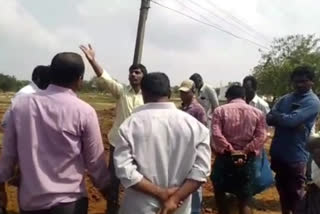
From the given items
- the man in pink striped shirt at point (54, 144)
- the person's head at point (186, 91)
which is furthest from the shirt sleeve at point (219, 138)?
the man in pink striped shirt at point (54, 144)

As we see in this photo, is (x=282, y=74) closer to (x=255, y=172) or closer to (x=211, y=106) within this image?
(x=211, y=106)

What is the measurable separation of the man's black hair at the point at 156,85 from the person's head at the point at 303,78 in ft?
7.70

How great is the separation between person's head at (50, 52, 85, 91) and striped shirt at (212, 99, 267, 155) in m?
2.21

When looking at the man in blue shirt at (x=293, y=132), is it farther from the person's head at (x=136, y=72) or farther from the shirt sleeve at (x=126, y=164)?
the shirt sleeve at (x=126, y=164)

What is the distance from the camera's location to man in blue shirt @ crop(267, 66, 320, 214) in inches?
211

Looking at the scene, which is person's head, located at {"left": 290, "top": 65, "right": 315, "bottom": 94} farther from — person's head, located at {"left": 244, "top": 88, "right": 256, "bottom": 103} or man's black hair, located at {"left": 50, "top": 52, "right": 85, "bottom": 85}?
man's black hair, located at {"left": 50, "top": 52, "right": 85, "bottom": 85}

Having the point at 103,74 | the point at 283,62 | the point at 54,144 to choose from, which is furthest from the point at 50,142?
the point at 283,62

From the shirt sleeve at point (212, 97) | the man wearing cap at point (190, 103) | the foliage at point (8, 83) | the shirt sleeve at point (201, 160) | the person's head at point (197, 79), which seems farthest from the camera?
the foliage at point (8, 83)

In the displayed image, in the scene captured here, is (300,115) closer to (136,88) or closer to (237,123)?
(237,123)

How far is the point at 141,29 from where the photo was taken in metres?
9.23

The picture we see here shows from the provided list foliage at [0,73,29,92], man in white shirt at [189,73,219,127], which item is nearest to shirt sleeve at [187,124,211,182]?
man in white shirt at [189,73,219,127]

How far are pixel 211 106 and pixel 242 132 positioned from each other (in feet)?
8.30

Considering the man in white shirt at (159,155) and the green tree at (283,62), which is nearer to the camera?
the man in white shirt at (159,155)

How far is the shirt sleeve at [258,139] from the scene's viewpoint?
514 cm
